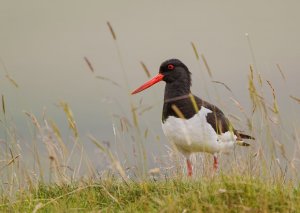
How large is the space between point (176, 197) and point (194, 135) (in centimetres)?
295

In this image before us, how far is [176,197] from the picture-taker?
20.4 ft

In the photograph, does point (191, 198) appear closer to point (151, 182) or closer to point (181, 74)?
point (151, 182)

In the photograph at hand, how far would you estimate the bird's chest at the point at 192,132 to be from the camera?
9102 mm

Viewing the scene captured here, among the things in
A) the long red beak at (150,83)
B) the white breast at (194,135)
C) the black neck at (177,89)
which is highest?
the long red beak at (150,83)

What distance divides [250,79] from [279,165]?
1650 millimetres

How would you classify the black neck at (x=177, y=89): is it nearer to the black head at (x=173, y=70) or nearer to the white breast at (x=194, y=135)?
the black head at (x=173, y=70)

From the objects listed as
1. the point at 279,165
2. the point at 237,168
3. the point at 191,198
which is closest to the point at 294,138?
the point at 279,165

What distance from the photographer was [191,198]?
20.3 ft

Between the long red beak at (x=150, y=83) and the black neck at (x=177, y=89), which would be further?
the black neck at (x=177, y=89)

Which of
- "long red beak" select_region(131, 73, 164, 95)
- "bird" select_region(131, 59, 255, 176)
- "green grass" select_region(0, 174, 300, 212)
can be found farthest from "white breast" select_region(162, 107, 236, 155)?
"green grass" select_region(0, 174, 300, 212)

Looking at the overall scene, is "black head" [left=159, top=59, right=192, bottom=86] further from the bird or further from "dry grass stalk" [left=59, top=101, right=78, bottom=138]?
"dry grass stalk" [left=59, top=101, right=78, bottom=138]

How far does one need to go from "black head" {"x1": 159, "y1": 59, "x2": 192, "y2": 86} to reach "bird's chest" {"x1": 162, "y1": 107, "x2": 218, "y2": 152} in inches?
32.9

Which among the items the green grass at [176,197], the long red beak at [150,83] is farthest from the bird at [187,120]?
the green grass at [176,197]

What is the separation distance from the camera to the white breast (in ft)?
29.9
